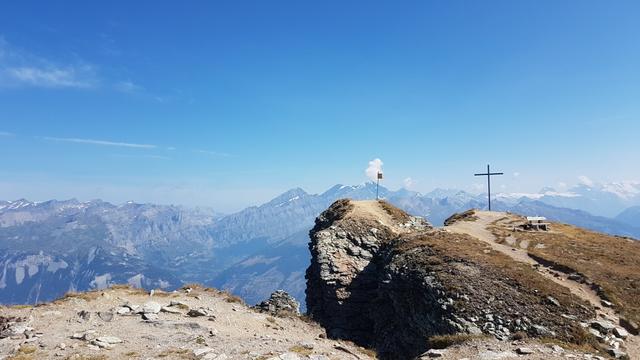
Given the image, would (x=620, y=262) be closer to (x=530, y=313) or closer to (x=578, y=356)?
(x=530, y=313)

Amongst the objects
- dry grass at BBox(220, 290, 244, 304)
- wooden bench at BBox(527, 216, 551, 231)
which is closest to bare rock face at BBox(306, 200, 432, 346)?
dry grass at BBox(220, 290, 244, 304)

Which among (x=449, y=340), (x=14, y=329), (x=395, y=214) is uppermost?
(x=395, y=214)

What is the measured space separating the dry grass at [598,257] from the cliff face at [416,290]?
497cm

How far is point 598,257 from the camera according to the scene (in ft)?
168

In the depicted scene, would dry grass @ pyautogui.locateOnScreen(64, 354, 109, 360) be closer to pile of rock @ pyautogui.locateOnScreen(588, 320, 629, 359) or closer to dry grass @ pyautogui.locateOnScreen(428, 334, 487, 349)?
dry grass @ pyautogui.locateOnScreen(428, 334, 487, 349)

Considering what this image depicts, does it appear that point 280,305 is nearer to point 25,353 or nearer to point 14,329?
point 14,329

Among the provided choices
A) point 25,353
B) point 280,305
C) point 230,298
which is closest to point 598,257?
point 280,305

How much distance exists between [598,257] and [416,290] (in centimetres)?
2577

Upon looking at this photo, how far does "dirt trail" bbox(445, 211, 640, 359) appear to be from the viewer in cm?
3220

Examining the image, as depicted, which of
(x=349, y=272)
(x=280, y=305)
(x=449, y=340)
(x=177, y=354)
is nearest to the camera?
(x=177, y=354)

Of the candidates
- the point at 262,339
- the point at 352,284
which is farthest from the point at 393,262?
the point at 262,339

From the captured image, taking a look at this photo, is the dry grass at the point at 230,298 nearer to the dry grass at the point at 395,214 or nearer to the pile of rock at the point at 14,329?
the pile of rock at the point at 14,329

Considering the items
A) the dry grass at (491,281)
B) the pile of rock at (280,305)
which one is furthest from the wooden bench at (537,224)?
the pile of rock at (280,305)

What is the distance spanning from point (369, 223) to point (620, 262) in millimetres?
34421
